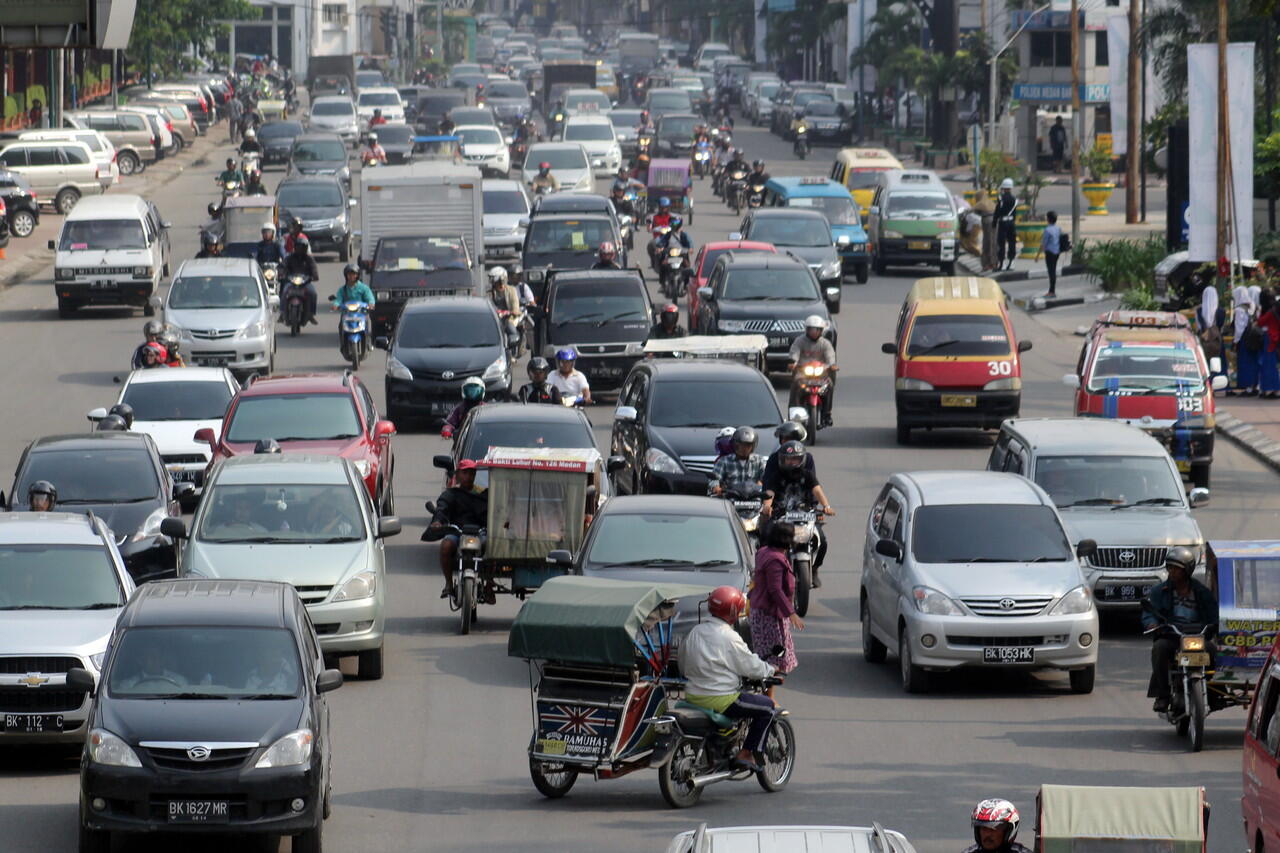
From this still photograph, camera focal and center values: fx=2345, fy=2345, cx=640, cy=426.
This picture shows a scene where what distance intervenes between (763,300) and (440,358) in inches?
245

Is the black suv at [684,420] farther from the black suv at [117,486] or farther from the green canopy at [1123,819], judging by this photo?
the green canopy at [1123,819]

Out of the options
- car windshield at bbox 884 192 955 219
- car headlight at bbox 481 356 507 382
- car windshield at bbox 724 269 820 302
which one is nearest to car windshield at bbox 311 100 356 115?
car windshield at bbox 884 192 955 219

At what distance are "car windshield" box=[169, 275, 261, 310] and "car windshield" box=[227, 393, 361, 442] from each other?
34.1 ft

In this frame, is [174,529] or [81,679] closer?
[81,679]

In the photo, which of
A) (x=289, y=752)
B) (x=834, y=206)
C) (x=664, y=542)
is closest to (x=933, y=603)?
(x=664, y=542)

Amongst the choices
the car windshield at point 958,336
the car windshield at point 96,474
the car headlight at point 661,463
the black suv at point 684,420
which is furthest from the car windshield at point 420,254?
the car windshield at point 96,474

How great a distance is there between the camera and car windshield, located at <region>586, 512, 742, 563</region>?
1808 cm

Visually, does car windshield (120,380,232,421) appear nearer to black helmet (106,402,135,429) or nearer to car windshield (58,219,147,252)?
black helmet (106,402,135,429)

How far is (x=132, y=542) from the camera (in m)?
A: 20.4

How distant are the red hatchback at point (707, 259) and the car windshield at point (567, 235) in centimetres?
191

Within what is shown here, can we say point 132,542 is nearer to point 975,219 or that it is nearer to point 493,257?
point 493,257

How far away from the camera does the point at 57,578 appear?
16219 millimetres

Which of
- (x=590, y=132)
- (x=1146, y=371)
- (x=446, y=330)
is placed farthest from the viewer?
(x=590, y=132)

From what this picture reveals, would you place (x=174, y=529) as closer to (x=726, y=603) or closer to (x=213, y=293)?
(x=726, y=603)
